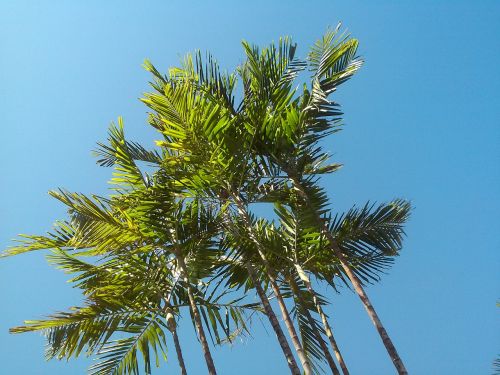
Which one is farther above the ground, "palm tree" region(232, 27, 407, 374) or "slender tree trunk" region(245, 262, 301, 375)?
"palm tree" region(232, 27, 407, 374)

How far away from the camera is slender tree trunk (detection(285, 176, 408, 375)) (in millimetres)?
4740

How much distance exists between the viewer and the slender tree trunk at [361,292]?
474 centimetres

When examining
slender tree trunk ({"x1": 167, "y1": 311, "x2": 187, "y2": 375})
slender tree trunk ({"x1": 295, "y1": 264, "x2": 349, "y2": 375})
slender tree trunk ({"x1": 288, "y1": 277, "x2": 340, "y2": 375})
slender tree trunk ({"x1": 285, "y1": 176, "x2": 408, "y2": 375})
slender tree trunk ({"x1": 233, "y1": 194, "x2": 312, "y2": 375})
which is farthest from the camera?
slender tree trunk ({"x1": 288, "y1": 277, "x2": 340, "y2": 375})

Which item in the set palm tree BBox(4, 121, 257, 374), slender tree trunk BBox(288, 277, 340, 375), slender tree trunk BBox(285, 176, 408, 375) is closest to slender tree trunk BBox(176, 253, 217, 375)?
palm tree BBox(4, 121, 257, 374)

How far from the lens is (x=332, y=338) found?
5.89 metres

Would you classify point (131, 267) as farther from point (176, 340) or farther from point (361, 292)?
point (361, 292)

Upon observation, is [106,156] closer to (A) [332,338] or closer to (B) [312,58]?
(B) [312,58]

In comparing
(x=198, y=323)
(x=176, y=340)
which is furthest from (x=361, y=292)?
(x=176, y=340)

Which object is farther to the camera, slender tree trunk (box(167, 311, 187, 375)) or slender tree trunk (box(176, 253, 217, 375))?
slender tree trunk (box(167, 311, 187, 375))

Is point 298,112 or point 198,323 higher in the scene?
point 298,112

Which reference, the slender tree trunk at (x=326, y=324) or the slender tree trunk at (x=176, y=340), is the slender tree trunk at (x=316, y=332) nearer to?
the slender tree trunk at (x=326, y=324)

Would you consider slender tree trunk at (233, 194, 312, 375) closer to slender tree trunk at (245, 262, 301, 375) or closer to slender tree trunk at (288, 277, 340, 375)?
slender tree trunk at (245, 262, 301, 375)

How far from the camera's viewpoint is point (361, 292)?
17.8 ft

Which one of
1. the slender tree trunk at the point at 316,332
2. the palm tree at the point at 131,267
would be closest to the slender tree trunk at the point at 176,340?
the palm tree at the point at 131,267
